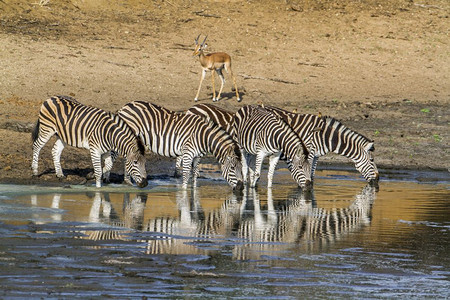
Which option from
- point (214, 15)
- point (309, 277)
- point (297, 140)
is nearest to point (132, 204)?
point (297, 140)

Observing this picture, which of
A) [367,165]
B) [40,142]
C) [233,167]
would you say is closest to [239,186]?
[233,167]

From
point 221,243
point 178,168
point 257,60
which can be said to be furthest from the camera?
point 257,60

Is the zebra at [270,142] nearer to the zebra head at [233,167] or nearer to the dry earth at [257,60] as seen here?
the zebra head at [233,167]

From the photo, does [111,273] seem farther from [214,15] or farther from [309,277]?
[214,15]

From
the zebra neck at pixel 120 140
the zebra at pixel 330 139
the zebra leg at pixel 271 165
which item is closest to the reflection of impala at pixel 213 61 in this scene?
the zebra at pixel 330 139

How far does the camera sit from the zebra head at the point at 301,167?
14.7 m

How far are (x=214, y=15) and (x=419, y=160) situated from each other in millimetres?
11284

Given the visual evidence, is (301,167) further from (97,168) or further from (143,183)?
(97,168)

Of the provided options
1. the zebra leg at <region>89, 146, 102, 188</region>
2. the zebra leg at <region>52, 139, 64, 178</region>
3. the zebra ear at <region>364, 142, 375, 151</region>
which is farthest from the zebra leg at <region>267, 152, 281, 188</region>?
the zebra leg at <region>52, 139, 64, 178</region>

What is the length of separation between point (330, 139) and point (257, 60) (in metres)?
9.89

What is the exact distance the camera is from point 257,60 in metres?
25.5

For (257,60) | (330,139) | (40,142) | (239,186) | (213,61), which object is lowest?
(239,186)

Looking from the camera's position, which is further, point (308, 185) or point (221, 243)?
point (308, 185)

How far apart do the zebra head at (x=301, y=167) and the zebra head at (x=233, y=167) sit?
3.22ft
